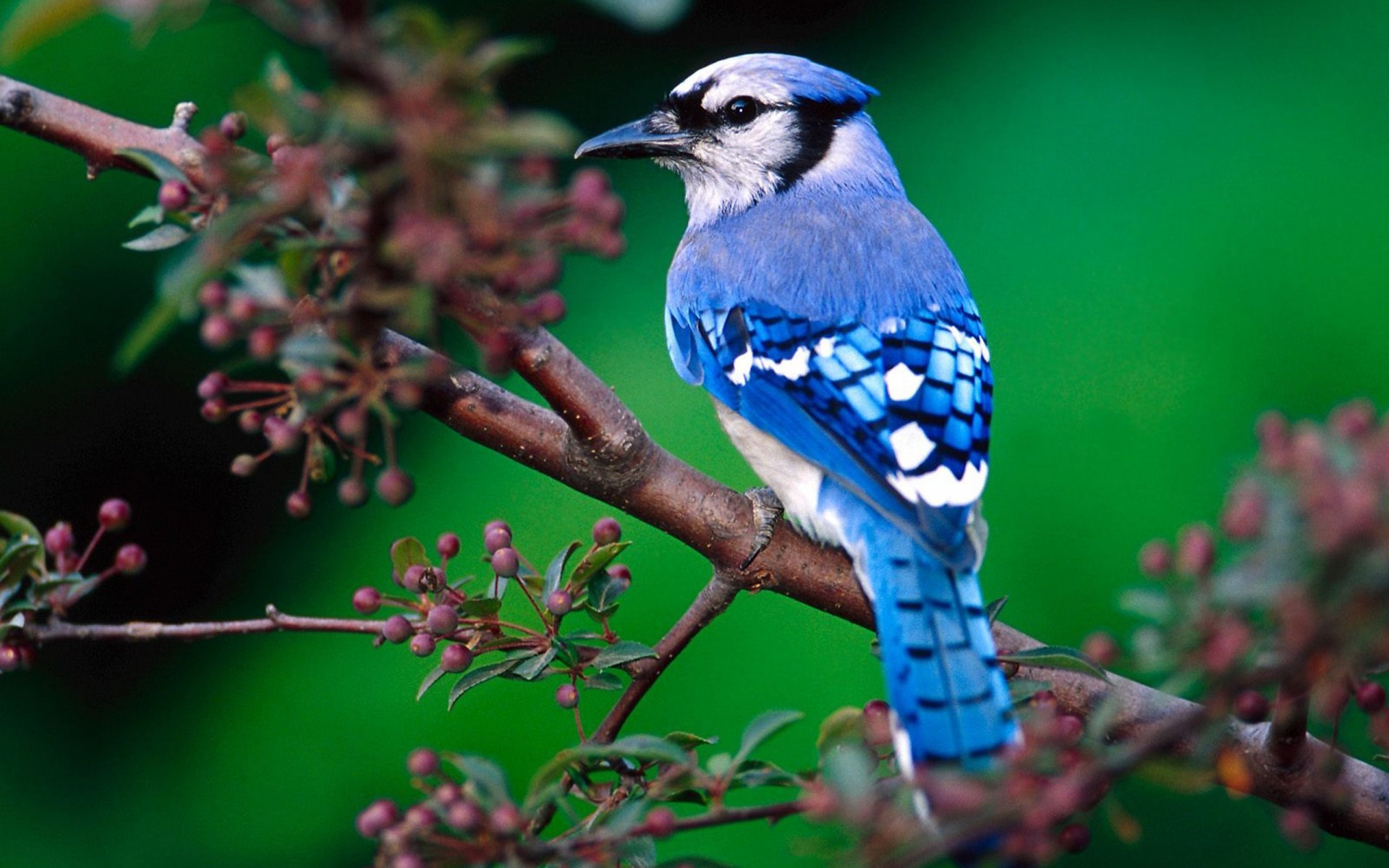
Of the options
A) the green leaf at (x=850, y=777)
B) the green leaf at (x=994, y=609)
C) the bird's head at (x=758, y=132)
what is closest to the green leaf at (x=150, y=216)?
the green leaf at (x=850, y=777)

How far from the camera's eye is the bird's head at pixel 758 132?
5.85 feet

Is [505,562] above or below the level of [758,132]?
below

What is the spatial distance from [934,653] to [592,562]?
260 mm

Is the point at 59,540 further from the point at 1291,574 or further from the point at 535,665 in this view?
the point at 1291,574

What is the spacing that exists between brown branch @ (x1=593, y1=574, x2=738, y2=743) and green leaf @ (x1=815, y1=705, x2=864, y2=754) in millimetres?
213

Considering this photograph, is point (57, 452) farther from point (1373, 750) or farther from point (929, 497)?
point (1373, 750)

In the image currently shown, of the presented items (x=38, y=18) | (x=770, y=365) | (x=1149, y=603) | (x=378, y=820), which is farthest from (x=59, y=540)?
(x=1149, y=603)

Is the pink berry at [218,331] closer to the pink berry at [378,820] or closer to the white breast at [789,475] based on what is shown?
the pink berry at [378,820]

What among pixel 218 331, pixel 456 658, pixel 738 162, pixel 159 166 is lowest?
pixel 456 658

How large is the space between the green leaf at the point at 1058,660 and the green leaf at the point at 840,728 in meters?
0.16

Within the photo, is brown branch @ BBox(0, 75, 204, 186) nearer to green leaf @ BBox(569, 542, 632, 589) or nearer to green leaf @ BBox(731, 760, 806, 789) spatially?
green leaf @ BBox(569, 542, 632, 589)

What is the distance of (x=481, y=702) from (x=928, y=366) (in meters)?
0.75

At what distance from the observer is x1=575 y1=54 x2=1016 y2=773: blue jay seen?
1065 mm

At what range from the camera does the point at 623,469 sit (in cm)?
112
